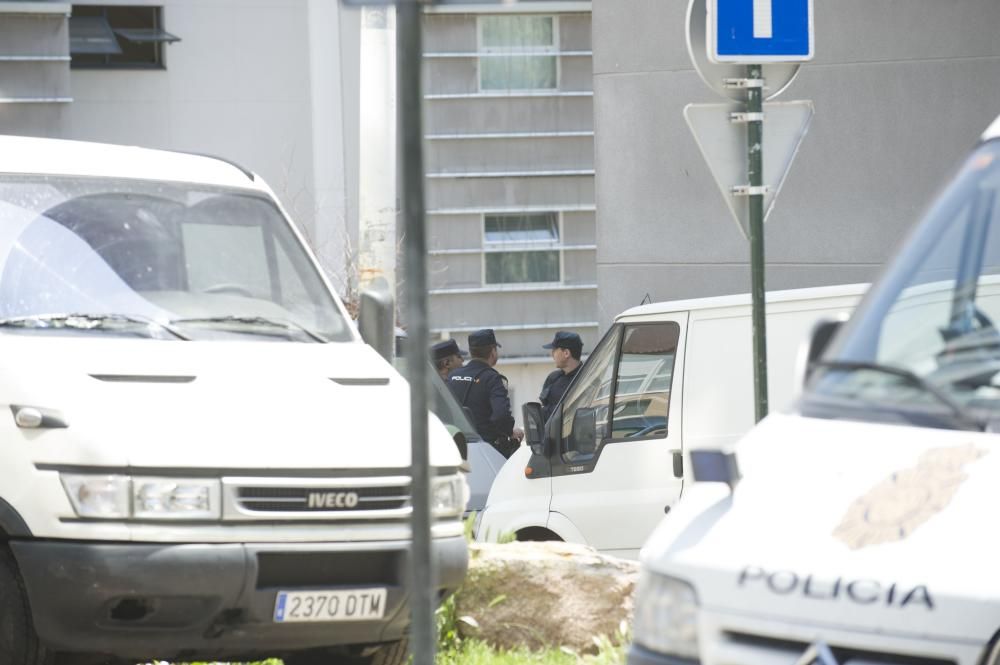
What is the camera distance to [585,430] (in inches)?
364

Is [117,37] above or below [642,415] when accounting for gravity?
above

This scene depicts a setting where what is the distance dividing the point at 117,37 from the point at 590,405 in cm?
2036

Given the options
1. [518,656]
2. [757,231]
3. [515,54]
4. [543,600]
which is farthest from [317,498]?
[515,54]

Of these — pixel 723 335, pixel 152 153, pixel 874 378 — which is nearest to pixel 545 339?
pixel 723 335

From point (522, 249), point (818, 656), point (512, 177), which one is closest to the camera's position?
point (818, 656)

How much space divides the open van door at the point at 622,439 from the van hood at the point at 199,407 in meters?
2.91

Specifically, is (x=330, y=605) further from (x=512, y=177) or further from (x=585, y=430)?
(x=512, y=177)

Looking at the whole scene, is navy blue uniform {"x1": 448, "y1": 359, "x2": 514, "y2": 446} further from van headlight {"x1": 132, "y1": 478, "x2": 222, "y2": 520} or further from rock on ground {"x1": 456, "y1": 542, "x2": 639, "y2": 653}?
van headlight {"x1": 132, "y1": 478, "x2": 222, "y2": 520}

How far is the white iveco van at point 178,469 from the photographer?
530 cm

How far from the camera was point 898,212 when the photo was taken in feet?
42.5

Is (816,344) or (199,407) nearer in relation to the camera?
(816,344)

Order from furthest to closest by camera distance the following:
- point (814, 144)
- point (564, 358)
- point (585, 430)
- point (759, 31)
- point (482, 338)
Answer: point (814, 144) < point (482, 338) < point (564, 358) < point (585, 430) < point (759, 31)

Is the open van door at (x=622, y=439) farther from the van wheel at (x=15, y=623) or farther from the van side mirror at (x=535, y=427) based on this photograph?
the van wheel at (x=15, y=623)

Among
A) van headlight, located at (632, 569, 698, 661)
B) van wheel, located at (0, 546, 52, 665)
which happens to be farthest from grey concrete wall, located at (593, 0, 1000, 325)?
van headlight, located at (632, 569, 698, 661)
